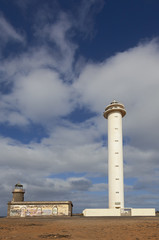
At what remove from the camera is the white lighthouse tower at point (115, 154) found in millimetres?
53031

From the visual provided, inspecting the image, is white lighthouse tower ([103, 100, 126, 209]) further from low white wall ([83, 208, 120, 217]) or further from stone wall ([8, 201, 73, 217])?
stone wall ([8, 201, 73, 217])

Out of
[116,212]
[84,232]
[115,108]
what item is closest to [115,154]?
[115,108]

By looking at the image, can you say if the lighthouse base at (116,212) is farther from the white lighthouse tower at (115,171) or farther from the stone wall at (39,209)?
the stone wall at (39,209)

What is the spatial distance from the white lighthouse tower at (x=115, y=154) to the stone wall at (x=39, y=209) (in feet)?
36.4

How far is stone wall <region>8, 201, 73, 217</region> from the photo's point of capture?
158 ft

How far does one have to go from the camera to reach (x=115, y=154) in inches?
2202

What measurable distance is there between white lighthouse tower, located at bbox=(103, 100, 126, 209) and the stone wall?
36.4 ft

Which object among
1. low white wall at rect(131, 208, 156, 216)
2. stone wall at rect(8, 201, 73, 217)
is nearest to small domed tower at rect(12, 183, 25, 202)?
stone wall at rect(8, 201, 73, 217)

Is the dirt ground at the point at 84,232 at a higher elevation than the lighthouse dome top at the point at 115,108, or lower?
lower

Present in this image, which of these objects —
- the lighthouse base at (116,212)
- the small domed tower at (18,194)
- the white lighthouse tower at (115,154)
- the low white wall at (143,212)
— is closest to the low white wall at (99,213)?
the lighthouse base at (116,212)

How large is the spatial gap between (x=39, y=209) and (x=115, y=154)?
21.7 meters

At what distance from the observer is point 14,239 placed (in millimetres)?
14125

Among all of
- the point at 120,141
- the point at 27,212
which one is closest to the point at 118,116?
the point at 120,141

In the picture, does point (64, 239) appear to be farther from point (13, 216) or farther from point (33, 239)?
point (13, 216)
